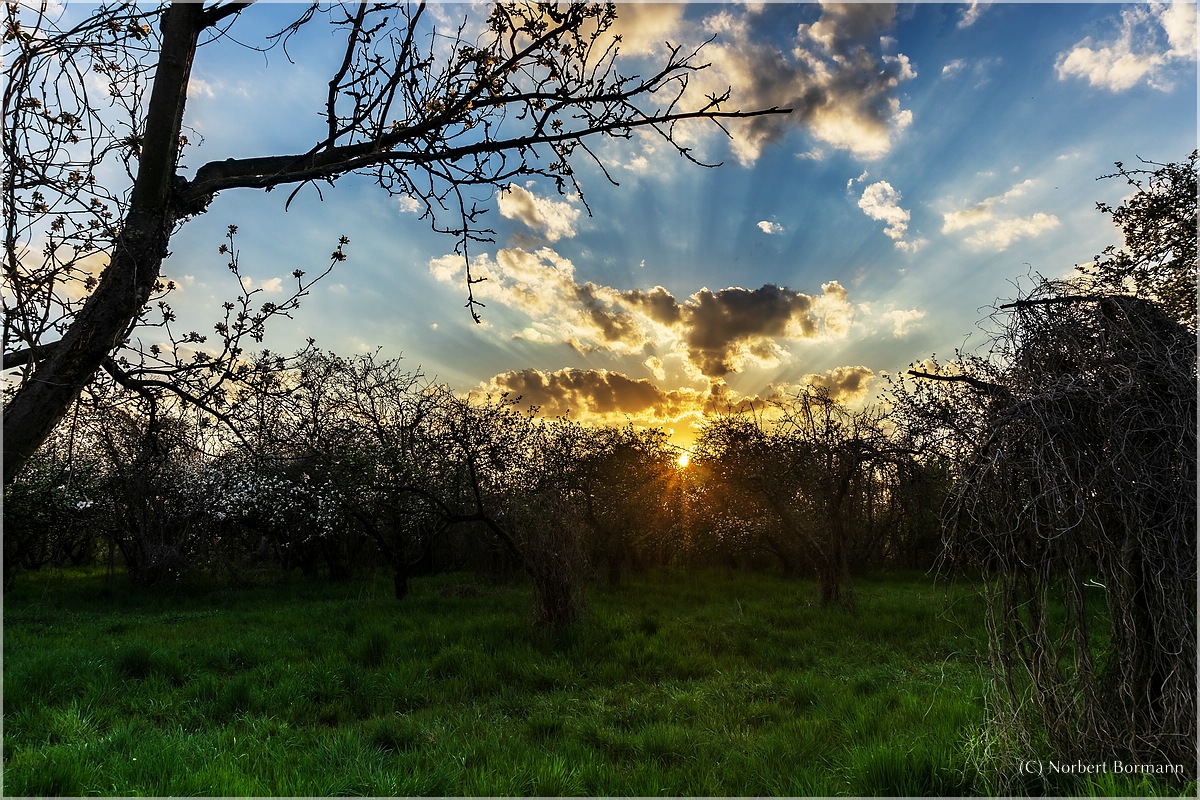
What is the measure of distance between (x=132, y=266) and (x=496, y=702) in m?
6.42

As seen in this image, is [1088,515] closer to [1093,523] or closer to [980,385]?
[1093,523]

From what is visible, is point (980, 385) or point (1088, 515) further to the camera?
point (980, 385)

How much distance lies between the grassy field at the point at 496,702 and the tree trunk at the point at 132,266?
2.97m

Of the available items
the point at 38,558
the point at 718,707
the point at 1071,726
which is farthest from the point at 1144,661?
the point at 38,558

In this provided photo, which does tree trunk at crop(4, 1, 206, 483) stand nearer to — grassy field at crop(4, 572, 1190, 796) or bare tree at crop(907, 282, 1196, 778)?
grassy field at crop(4, 572, 1190, 796)

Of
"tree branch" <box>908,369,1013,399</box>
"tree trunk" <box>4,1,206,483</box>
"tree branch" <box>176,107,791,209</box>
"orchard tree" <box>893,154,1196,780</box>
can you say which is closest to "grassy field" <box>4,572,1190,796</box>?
"orchard tree" <box>893,154,1196,780</box>

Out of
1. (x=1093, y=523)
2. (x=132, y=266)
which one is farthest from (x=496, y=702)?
(x=1093, y=523)

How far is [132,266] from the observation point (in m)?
3.80

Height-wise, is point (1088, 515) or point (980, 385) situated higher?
point (980, 385)

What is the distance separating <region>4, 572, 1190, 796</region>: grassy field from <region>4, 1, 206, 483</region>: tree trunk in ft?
9.74

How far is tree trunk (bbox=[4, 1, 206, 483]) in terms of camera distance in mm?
3611

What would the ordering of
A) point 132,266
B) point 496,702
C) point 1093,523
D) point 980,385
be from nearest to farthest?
1. point 132,266
2. point 1093,523
3. point 980,385
4. point 496,702

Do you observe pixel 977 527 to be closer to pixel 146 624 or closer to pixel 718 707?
pixel 718 707

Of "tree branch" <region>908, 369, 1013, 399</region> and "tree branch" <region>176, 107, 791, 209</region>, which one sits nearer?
"tree branch" <region>176, 107, 791, 209</region>
